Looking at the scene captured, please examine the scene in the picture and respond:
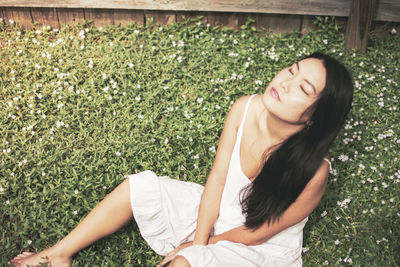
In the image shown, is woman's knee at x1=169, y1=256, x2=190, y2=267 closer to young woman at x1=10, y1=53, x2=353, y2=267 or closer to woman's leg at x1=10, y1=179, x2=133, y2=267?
young woman at x1=10, y1=53, x2=353, y2=267

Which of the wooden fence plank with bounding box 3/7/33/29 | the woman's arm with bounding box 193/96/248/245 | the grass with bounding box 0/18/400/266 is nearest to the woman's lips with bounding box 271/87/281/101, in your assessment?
the woman's arm with bounding box 193/96/248/245

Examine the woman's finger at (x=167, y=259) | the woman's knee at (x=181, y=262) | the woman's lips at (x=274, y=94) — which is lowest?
the woman's finger at (x=167, y=259)

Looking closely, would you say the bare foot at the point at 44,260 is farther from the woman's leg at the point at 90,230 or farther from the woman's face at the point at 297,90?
the woman's face at the point at 297,90

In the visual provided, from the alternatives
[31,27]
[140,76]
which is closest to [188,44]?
[140,76]

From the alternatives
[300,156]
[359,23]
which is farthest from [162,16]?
[300,156]

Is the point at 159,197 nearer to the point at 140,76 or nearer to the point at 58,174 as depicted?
the point at 58,174

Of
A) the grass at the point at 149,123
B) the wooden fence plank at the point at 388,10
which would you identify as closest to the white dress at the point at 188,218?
the grass at the point at 149,123

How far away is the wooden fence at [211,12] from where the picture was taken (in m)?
3.74

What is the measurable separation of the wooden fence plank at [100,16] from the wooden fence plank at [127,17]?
0.06 m

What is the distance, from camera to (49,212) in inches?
98.2

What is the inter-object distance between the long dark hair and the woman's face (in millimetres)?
35

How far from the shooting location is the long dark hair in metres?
1.66

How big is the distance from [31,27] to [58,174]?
6.88 feet

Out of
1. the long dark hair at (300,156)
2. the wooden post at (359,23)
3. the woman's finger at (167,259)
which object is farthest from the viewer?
the wooden post at (359,23)
